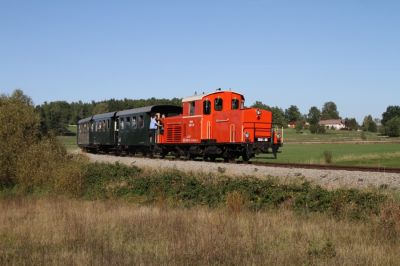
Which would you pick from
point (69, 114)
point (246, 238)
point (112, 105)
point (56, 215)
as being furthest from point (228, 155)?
point (69, 114)

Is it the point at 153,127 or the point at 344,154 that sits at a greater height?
the point at 153,127

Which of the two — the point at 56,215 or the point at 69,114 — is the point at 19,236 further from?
the point at 69,114

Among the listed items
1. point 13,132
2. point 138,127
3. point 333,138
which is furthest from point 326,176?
point 333,138

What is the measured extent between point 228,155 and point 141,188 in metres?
6.42

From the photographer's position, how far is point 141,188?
1916cm

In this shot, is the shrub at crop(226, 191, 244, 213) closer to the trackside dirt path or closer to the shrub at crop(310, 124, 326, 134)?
the trackside dirt path

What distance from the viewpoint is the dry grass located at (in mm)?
8602

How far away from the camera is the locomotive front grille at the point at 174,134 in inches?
1048

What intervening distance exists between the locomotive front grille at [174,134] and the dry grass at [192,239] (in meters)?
12.1

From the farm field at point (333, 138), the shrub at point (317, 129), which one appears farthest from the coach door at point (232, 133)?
the shrub at point (317, 129)

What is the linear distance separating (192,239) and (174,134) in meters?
17.2

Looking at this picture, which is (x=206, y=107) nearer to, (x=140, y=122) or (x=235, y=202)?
(x=140, y=122)

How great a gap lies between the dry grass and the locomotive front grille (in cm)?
1211

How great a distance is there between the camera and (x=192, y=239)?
10.2 metres
